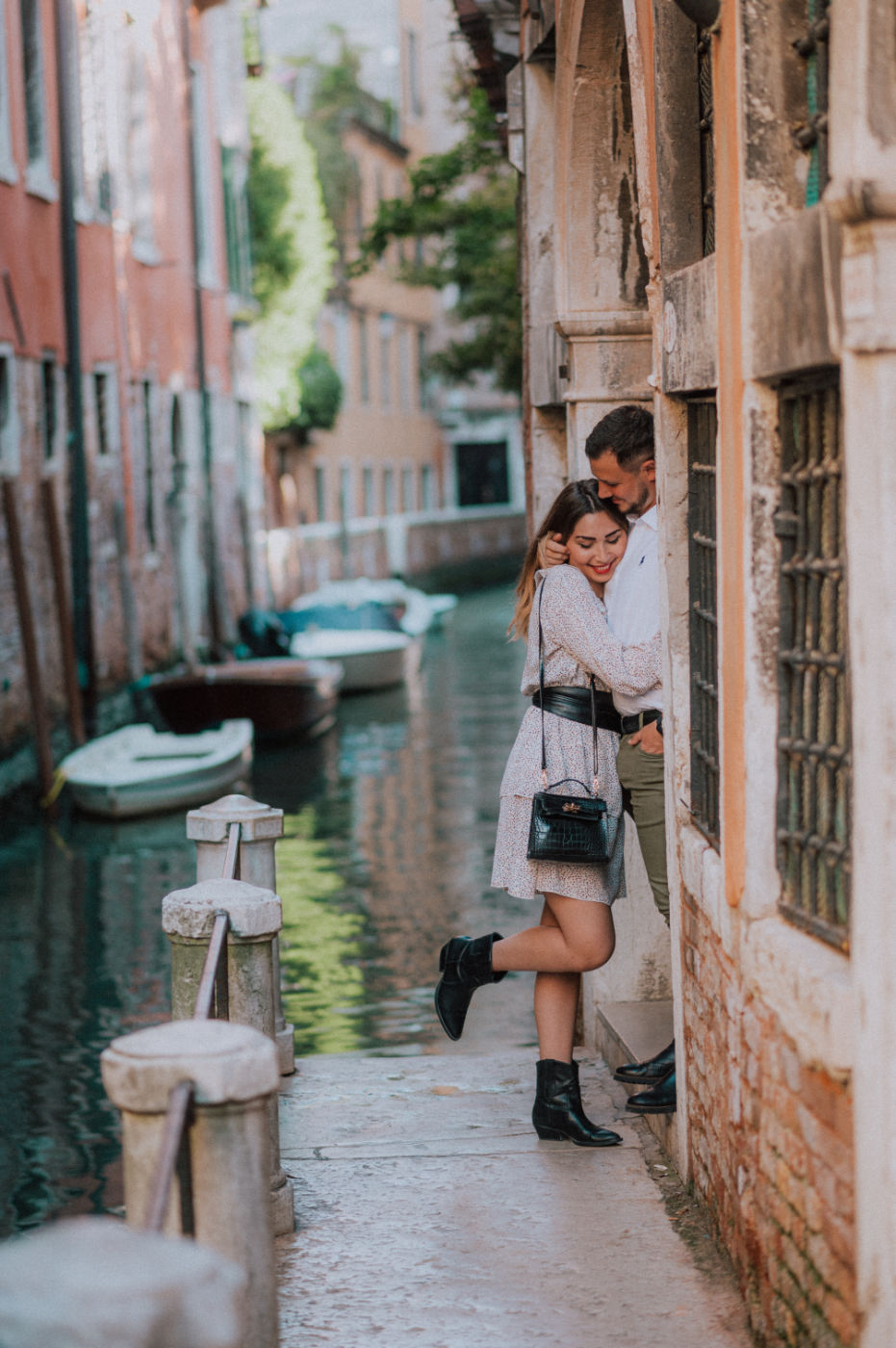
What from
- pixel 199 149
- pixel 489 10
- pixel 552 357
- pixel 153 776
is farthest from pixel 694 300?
pixel 199 149

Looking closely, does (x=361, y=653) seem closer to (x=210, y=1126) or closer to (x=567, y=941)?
(x=567, y=941)

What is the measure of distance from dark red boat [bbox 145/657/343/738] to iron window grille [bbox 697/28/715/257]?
11628mm

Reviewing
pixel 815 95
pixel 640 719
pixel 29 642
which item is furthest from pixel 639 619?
pixel 29 642

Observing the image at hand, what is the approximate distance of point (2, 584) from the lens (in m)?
12.8

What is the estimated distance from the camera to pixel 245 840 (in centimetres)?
512

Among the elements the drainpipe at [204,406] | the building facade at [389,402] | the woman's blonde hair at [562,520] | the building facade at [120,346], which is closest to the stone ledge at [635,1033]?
the woman's blonde hair at [562,520]

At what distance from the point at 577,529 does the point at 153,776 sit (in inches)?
333

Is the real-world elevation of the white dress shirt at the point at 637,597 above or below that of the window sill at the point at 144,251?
below

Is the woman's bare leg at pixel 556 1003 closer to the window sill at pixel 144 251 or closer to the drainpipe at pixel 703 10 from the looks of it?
the drainpipe at pixel 703 10

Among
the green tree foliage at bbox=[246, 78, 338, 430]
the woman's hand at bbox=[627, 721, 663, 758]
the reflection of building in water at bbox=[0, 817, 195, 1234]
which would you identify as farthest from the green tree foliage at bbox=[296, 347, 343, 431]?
the woman's hand at bbox=[627, 721, 663, 758]

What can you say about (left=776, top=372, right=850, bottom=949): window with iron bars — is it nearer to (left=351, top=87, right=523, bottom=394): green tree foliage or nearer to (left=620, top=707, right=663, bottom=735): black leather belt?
(left=620, top=707, right=663, bottom=735): black leather belt

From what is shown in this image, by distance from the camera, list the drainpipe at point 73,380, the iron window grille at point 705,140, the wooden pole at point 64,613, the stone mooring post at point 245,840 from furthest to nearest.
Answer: the drainpipe at point 73,380 < the wooden pole at point 64,613 < the stone mooring post at point 245,840 < the iron window grille at point 705,140

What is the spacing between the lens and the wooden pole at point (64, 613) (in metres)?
13.8

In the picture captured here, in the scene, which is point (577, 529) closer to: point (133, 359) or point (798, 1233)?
point (798, 1233)
